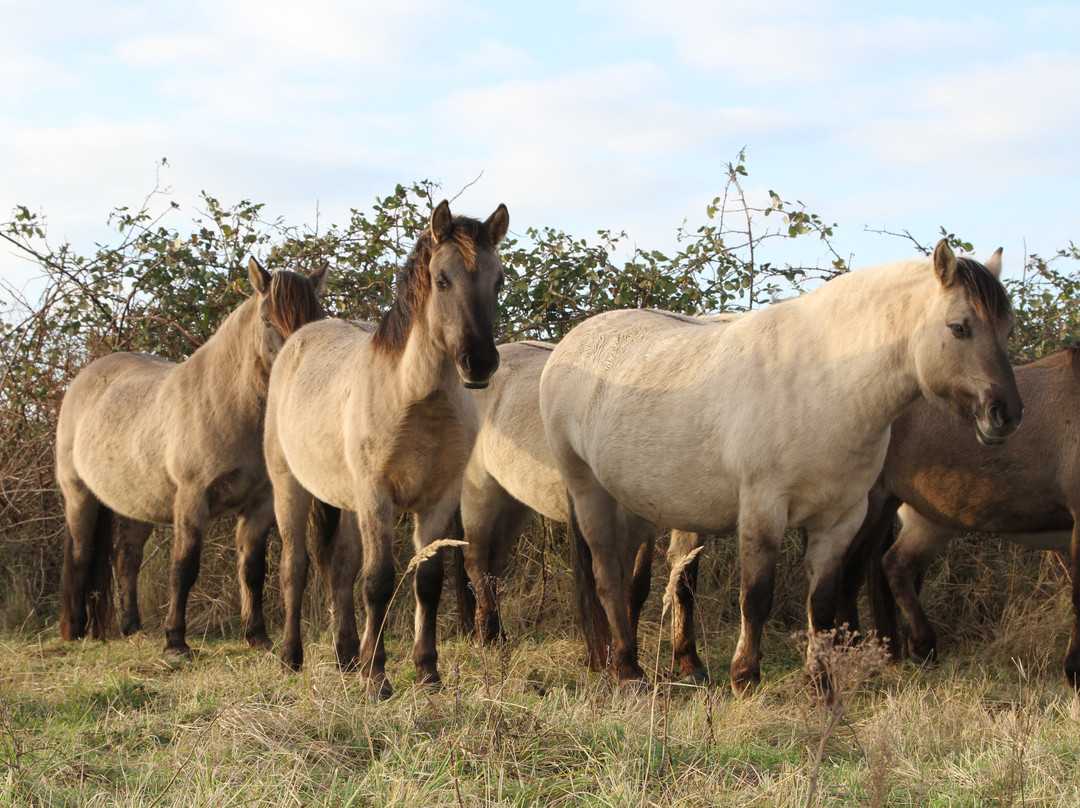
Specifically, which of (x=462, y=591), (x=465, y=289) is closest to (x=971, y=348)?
(x=465, y=289)

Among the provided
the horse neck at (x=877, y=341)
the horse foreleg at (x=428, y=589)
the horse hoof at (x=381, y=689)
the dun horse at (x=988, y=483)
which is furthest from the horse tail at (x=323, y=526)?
the dun horse at (x=988, y=483)

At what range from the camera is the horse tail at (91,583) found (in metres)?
7.83

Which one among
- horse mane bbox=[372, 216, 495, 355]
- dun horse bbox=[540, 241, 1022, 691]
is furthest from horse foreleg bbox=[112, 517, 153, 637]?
dun horse bbox=[540, 241, 1022, 691]

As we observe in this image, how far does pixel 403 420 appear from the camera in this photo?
538 centimetres

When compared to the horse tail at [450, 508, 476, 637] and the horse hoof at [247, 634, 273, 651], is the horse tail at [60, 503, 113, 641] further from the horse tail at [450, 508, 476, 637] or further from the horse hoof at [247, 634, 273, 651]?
the horse tail at [450, 508, 476, 637]

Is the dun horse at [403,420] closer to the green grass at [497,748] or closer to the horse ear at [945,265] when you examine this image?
the green grass at [497,748]

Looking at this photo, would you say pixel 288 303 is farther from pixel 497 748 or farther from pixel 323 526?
pixel 497 748

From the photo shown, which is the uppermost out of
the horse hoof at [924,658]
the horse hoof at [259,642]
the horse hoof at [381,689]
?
the horse hoof at [381,689]

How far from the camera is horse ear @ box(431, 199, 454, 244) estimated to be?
16.9 ft

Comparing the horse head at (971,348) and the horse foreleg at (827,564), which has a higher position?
the horse head at (971,348)

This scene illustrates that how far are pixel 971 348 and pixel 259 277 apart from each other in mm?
4500

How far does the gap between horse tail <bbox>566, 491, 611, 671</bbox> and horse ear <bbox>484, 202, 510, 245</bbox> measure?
1866 mm

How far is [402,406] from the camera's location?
538 cm

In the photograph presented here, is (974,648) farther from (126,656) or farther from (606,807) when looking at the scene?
(126,656)
